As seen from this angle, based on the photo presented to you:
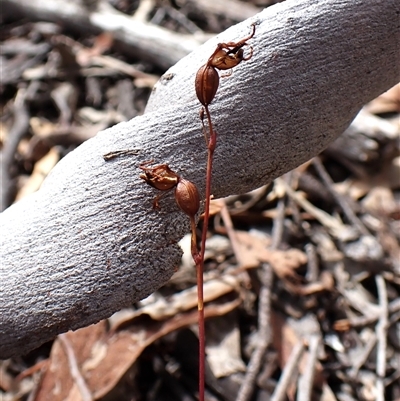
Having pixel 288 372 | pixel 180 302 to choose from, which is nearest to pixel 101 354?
pixel 180 302

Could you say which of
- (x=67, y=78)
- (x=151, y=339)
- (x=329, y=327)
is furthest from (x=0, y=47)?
(x=329, y=327)

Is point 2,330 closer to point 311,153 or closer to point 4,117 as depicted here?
point 311,153

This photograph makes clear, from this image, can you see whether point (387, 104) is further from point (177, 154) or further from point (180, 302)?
point (177, 154)

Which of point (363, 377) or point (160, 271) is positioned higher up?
point (160, 271)

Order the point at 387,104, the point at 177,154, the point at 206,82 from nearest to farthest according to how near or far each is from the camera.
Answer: the point at 206,82 → the point at 177,154 → the point at 387,104

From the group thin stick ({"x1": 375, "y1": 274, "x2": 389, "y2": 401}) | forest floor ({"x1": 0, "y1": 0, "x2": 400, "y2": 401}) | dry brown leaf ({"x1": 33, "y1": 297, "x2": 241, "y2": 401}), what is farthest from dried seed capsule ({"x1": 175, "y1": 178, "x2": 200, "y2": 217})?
thin stick ({"x1": 375, "y1": 274, "x2": 389, "y2": 401})
